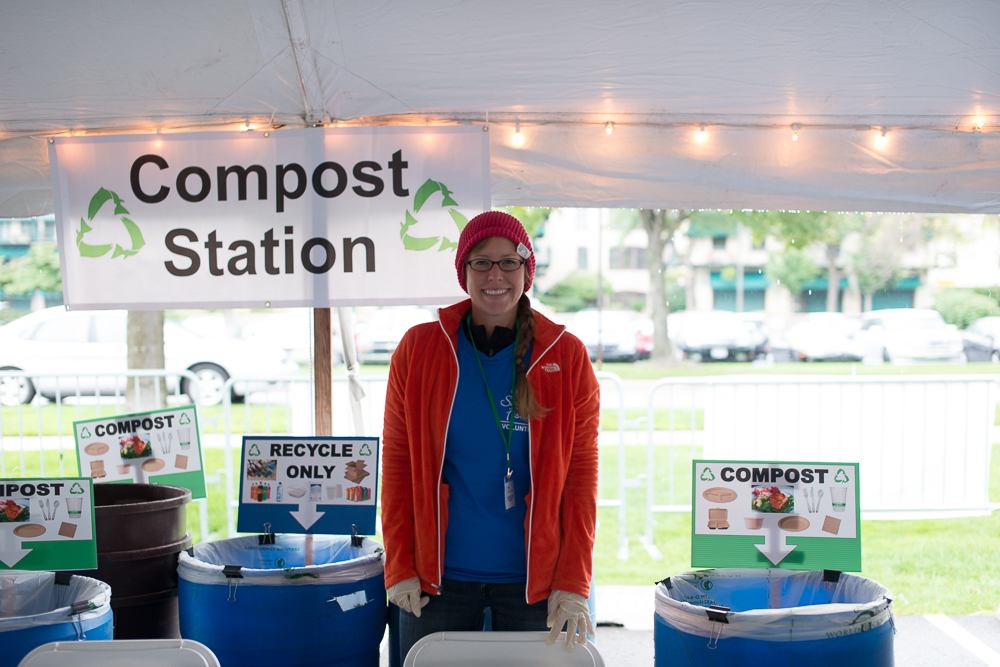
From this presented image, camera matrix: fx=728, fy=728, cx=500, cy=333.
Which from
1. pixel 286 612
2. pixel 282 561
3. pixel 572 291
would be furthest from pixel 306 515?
pixel 572 291

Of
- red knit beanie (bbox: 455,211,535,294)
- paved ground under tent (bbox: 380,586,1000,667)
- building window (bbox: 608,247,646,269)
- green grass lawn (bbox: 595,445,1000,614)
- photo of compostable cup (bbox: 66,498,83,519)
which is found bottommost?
green grass lawn (bbox: 595,445,1000,614)

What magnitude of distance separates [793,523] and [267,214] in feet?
7.10

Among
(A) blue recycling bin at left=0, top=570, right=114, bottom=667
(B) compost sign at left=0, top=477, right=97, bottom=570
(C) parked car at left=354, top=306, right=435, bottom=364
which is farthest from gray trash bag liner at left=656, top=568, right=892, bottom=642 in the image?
(C) parked car at left=354, top=306, right=435, bottom=364

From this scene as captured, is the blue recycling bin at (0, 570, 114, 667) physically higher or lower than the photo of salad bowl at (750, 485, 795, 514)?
lower

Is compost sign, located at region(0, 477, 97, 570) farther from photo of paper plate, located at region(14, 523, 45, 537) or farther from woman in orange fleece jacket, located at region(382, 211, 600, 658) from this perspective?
woman in orange fleece jacket, located at region(382, 211, 600, 658)

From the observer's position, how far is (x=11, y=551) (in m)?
2.31

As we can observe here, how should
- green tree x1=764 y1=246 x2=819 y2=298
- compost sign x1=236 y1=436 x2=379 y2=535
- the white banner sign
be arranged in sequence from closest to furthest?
1. compost sign x1=236 y1=436 x2=379 y2=535
2. the white banner sign
3. green tree x1=764 y1=246 x2=819 y2=298

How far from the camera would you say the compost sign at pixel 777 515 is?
88.1 inches

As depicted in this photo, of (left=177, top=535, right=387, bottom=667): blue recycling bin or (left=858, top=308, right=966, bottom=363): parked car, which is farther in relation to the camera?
(left=858, top=308, right=966, bottom=363): parked car

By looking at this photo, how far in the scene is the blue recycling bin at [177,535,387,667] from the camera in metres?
2.19

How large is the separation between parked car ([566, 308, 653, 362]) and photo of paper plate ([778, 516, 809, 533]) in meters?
11.5

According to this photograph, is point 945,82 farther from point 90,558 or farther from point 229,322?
point 229,322

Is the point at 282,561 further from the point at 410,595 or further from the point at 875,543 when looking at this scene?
the point at 875,543

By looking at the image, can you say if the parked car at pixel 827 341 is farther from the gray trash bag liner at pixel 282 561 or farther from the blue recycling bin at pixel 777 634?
the gray trash bag liner at pixel 282 561
